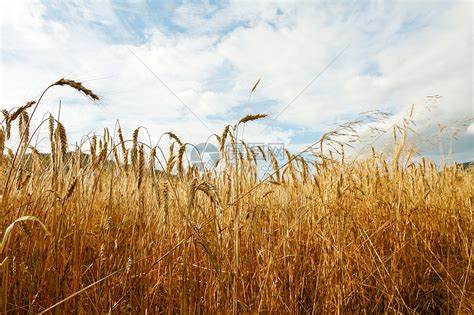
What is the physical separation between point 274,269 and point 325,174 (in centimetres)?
195

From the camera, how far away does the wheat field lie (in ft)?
5.67

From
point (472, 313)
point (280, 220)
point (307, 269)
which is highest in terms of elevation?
point (280, 220)

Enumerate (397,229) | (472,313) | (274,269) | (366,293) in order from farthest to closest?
(397,229) → (366,293) → (472,313) → (274,269)

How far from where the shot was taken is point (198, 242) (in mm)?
1664

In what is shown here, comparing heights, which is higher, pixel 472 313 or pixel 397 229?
pixel 397 229

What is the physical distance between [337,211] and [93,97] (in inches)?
82.1

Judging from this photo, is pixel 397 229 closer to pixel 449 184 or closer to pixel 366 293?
pixel 366 293

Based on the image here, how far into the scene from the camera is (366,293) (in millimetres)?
2727

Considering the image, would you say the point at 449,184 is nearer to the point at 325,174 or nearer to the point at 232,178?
the point at 325,174

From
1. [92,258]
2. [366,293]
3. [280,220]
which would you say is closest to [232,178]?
[280,220]

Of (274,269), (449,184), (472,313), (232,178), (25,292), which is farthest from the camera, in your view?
(449,184)

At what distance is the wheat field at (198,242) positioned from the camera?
5.67 ft

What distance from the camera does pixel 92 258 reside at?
2393mm

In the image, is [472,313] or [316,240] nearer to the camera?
[472,313]
